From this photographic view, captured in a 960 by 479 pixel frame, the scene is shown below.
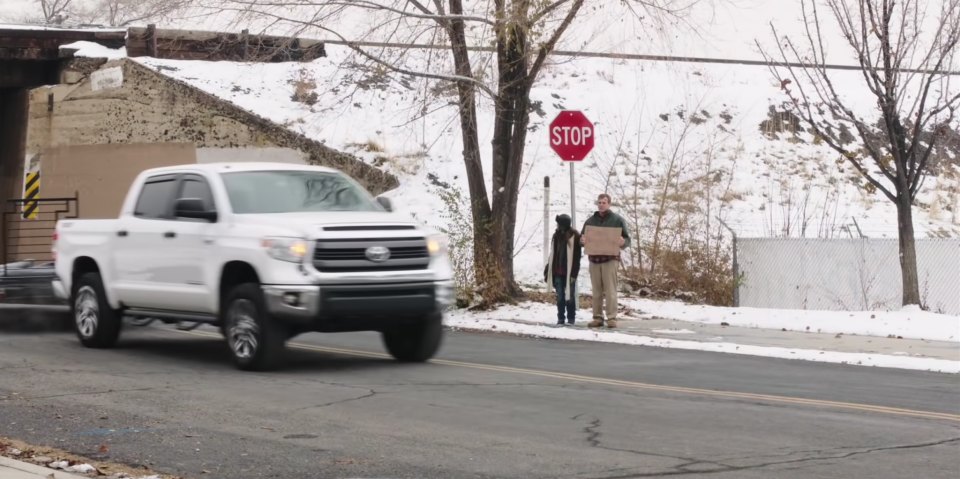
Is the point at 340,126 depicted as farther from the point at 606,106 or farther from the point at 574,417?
the point at 574,417

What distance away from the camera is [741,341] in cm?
1642

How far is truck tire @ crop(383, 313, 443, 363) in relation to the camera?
13.0 metres

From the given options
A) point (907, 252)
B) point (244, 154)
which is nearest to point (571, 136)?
point (907, 252)

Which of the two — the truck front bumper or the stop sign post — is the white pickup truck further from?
the stop sign post

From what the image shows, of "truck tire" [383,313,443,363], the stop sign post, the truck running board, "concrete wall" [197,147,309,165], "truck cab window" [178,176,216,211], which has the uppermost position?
"concrete wall" [197,147,309,165]

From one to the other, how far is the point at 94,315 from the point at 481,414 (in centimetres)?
626

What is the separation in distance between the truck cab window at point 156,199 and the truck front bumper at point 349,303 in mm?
2208

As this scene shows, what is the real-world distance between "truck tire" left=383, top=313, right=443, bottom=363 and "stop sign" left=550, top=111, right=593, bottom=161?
7.66 m

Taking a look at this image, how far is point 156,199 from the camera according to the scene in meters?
13.6

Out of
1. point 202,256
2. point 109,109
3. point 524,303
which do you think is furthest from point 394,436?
point 109,109

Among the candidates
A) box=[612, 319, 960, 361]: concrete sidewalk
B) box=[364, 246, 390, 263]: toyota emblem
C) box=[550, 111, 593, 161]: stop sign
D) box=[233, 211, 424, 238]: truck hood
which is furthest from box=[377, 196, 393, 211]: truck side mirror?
box=[550, 111, 593, 161]: stop sign

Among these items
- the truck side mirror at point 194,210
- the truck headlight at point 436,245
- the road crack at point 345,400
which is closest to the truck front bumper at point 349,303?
the truck headlight at point 436,245

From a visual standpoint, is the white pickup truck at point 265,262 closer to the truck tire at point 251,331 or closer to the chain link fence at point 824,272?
the truck tire at point 251,331

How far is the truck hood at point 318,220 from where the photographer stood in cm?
1178
